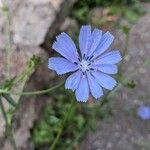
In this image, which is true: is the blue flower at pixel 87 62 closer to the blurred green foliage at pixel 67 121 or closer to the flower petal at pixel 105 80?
the flower petal at pixel 105 80

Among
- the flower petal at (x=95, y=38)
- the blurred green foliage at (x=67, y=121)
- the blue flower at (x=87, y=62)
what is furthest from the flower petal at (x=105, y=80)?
the blurred green foliage at (x=67, y=121)

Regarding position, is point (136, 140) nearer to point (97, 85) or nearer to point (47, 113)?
point (47, 113)

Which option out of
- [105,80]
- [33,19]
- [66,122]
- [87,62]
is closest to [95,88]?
[105,80]

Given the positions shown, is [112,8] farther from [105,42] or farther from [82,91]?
[82,91]

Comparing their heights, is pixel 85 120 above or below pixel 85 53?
below

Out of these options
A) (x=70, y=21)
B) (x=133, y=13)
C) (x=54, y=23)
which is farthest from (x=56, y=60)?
(x=133, y=13)

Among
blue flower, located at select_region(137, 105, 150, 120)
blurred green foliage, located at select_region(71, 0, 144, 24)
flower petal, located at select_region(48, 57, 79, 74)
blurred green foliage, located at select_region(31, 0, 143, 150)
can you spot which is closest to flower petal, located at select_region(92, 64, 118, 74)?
flower petal, located at select_region(48, 57, 79, 74)

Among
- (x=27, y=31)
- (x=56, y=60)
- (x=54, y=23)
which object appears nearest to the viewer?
(x=56, y=60)
